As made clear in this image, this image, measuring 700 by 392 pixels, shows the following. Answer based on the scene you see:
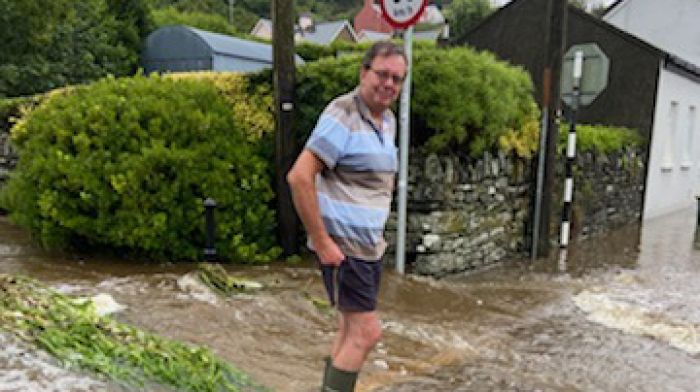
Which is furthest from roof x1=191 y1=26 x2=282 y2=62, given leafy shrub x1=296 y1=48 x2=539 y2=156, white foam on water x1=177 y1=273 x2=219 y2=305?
white foam on water x1=177 y1=273 x2=219 y2=305

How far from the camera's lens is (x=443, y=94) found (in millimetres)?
6090

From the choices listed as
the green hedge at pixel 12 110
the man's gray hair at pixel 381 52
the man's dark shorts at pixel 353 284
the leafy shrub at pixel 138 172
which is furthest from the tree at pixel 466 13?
the man's dark shorts at pixel 353 284

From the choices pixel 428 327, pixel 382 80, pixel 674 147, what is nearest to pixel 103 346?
pixel 382 80

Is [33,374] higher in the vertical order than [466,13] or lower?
lower

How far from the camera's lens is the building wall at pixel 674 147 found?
13016mm

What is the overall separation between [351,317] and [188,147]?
12.2ft

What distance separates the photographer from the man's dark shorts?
2.44m

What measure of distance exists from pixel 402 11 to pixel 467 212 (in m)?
2.51

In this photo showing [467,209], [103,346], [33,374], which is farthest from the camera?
[467,209]

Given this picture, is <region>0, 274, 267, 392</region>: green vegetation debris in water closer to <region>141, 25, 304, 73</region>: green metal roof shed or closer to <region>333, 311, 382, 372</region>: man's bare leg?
<region>333, 311, 382, 372</region>: man's bare leg

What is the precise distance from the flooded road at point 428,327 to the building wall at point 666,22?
11.6m

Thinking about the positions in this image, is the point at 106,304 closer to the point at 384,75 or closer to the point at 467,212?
the point at 384,75

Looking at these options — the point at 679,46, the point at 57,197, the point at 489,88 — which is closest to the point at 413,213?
the point at 489,88

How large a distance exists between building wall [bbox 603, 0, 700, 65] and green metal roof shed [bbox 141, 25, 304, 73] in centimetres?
934
